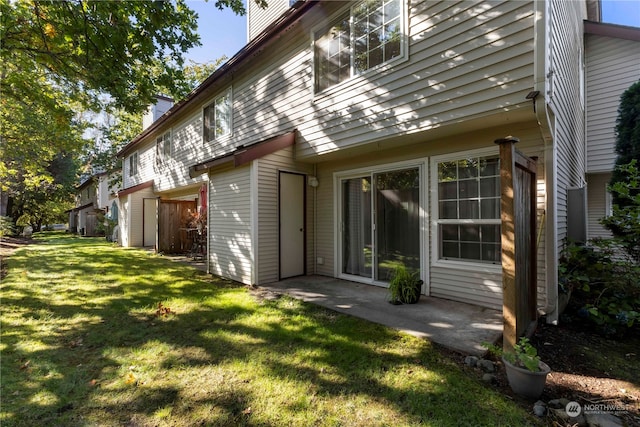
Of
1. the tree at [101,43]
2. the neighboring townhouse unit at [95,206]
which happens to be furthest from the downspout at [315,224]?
the neighboring townhouse unit at [95,206]

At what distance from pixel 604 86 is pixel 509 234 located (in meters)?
8.11

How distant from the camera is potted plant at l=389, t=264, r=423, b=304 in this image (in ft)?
15.2

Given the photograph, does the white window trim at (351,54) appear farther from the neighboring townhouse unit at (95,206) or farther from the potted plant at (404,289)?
the neighboring townhouse unit at (95,206)

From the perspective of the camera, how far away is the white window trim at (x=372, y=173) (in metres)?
5.02

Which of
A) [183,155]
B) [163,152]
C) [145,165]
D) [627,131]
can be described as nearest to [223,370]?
[627,131]

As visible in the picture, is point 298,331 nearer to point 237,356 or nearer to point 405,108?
point 237,356

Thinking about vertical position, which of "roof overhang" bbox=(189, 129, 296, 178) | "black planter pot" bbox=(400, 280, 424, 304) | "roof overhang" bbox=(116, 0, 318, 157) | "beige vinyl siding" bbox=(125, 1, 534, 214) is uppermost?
"roof overhang" bbox=(116, 0, 318, 157)

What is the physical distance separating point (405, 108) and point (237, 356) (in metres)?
4.01

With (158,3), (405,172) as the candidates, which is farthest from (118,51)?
(405,172)

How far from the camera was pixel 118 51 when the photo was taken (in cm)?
548

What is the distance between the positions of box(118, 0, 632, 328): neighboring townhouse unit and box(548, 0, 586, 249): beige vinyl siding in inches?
2.0

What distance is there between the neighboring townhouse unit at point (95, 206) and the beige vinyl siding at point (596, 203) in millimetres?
22666

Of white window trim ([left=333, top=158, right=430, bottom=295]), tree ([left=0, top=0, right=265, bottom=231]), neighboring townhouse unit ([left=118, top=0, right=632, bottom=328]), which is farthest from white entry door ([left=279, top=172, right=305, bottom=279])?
tree ([left=0, top=0, right=265, bottom=231])

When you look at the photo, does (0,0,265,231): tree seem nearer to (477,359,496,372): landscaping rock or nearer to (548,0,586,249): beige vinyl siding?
(548,0,586,249): beige vinyl siding
